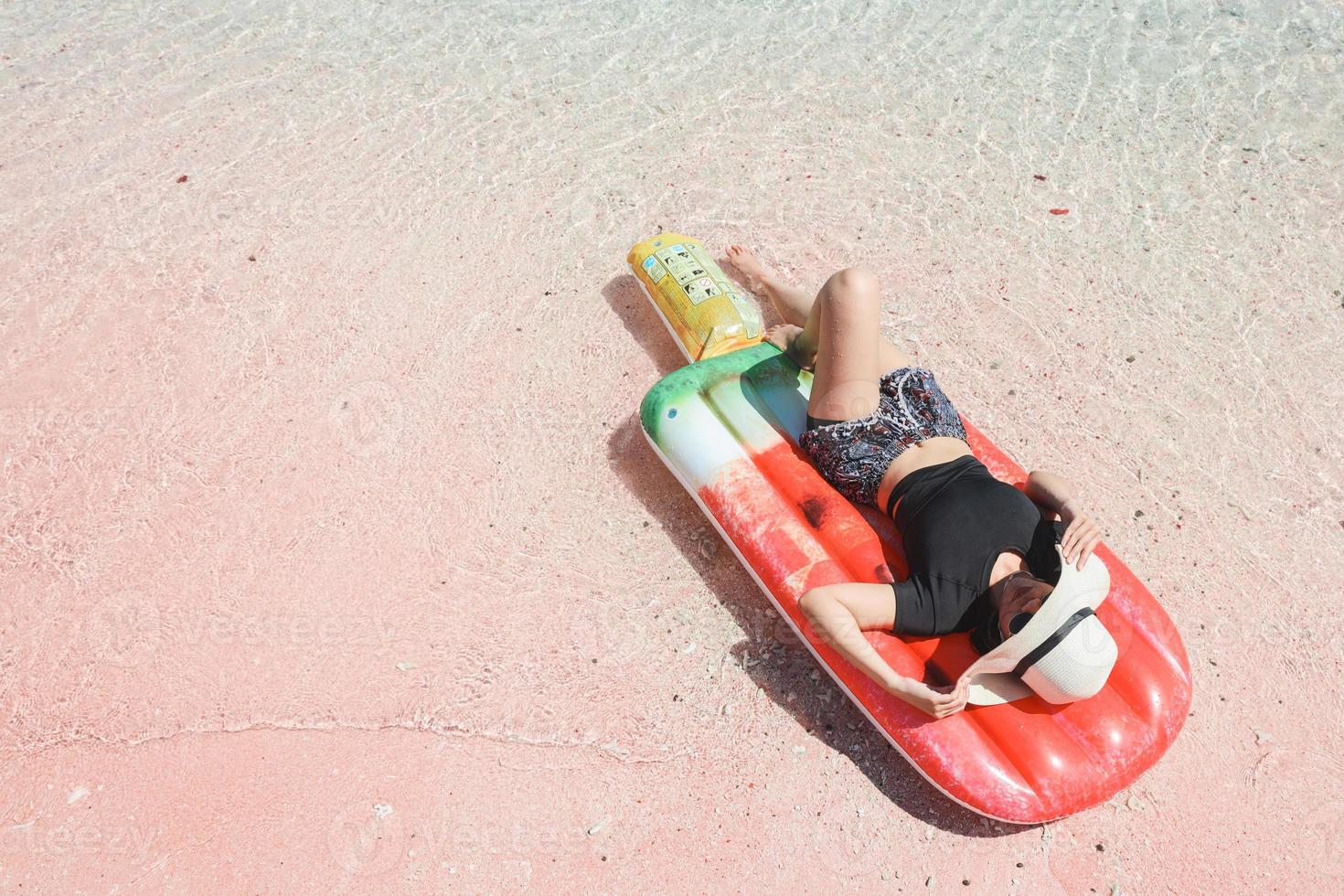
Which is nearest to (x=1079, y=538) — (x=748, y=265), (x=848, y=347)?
(x=848, y=347)

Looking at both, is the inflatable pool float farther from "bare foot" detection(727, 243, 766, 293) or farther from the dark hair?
"bare foot" detection(727, 243, 766, 293)

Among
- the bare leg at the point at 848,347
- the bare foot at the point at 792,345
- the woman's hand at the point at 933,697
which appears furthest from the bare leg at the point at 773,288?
the woman's hand at the point at 933,697

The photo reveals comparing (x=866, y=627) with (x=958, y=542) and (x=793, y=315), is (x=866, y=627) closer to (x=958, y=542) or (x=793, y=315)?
(x=958, y=542)

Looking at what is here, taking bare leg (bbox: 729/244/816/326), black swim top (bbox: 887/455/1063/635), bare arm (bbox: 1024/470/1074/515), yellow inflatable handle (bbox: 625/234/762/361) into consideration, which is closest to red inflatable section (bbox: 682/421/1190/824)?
black swim top (bbox: 887/455/1063/635)

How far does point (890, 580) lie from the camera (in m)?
2.91

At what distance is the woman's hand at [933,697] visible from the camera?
101 inches

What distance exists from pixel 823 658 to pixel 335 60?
454 cm

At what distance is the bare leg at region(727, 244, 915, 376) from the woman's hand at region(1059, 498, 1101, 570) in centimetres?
80

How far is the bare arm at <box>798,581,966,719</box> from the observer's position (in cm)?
259

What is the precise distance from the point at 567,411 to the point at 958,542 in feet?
5.63

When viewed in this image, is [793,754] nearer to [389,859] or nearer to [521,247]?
[389,859]

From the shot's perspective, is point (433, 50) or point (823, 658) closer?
point (823, 658)

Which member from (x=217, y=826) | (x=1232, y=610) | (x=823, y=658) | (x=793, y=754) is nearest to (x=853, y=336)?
(x=823, y=658)

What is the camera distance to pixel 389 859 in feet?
8.71
